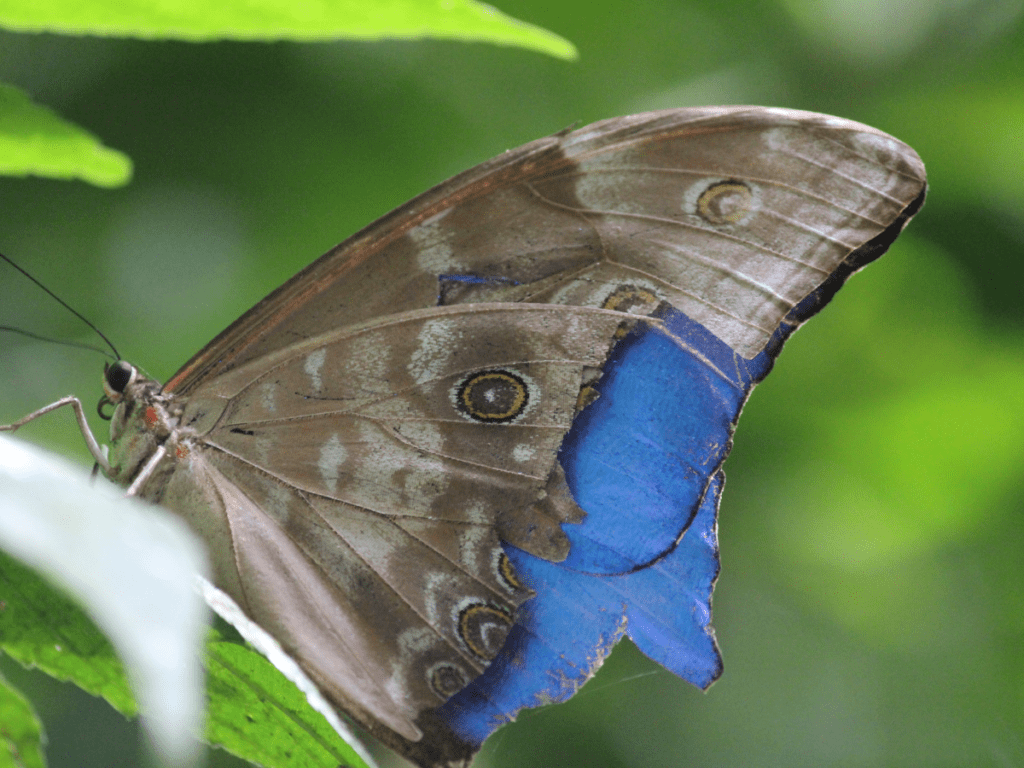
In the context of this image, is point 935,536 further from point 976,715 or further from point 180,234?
point 180,234

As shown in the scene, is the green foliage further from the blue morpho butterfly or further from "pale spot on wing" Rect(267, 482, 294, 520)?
"pale spot on wing" Rect(267, 482, 294, 520)

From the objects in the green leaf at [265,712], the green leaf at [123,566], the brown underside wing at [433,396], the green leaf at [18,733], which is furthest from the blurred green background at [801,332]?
the green leaf at [123,566]

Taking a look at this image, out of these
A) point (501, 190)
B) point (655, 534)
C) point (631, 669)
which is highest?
point (501, 190)

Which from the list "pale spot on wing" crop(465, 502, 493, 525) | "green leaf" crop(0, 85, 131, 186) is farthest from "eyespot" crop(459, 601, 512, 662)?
"green leaf" crop(0, 85, 131, 186)

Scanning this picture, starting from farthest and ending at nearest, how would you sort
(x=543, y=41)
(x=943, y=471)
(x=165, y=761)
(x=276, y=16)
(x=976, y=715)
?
(x=976, y=715), (x=943, y=471), (x=543, y=41), (x=276, y=16), (x=165, y=761)

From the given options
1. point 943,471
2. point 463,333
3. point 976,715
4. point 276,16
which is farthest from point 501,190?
point 976,715

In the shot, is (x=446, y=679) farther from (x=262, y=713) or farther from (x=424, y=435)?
(x=262, y=713)
